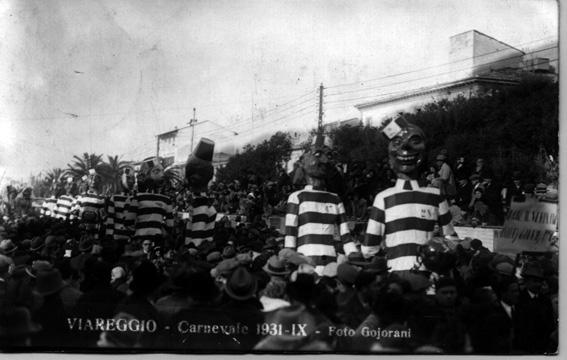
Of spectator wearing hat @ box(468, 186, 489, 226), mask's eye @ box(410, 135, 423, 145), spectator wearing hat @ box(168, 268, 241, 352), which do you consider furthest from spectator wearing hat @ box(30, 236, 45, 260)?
spectator wearing hat @ box(468, 186, 489, 226)

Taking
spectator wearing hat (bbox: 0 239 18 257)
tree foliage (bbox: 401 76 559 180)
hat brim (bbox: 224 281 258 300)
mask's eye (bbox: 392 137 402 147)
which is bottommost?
hat brim (bbox: 224 281 258 300)

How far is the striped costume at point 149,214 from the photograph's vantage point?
725 cm

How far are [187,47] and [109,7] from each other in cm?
81

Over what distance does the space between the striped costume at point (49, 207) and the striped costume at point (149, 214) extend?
2.60ft

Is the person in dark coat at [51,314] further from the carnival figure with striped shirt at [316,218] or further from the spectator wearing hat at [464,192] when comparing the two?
the spectator wearing hat at [464,192]

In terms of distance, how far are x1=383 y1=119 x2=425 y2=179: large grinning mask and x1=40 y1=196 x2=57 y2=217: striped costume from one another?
3.32m

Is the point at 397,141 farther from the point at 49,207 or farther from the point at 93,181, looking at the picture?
the point at 49,207

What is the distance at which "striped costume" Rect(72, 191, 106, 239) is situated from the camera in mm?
7129

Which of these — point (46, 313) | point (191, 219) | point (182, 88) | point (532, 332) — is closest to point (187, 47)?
point (182, 88)

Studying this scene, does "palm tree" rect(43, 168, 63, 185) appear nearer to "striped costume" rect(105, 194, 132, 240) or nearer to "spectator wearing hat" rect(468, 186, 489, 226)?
"striped costume" rect(105, 194, 132, 240)

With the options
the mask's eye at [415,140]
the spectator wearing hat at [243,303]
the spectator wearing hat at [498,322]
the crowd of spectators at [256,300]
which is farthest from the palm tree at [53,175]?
the spectator wearing hat at [498,322]

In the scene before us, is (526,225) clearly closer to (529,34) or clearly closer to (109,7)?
(529,34)

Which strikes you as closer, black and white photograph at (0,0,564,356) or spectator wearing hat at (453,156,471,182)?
black and white photograph at (0,0,564,356)

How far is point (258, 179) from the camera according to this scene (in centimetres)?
736
